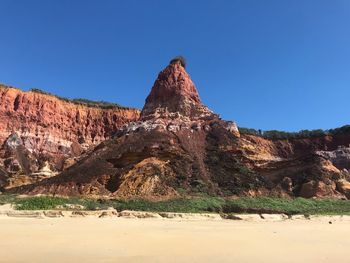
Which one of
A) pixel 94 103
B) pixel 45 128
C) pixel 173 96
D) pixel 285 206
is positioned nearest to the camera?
pixel 285 206

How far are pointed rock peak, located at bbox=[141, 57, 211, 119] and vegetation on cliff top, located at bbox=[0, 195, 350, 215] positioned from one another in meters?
23.1

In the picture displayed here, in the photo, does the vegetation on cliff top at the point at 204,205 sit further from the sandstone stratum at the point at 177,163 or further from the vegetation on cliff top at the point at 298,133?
the vegetation on cliff top at the point at 298,133

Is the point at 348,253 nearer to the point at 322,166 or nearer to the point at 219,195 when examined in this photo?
the point at 219,195

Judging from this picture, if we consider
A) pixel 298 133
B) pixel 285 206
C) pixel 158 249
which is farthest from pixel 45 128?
pixel 158 249

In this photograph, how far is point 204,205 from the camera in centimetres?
3434

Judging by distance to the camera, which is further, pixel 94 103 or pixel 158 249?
pixel 94 103

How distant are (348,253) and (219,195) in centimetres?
3295

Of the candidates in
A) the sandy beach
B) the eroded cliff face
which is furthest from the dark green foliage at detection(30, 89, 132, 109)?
the sandy beach

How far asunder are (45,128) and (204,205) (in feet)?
205

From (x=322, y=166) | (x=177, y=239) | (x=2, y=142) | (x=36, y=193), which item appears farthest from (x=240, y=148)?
(x=2, y=142)

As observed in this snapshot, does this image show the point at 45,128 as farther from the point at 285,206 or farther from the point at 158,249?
the point at 158,249

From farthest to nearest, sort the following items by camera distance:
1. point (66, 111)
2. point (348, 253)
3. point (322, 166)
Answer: point (66, 111)
point (322, 166)
point (348, 253)

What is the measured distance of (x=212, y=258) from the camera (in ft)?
28.4

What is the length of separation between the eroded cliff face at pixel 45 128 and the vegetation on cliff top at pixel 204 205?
132ft
